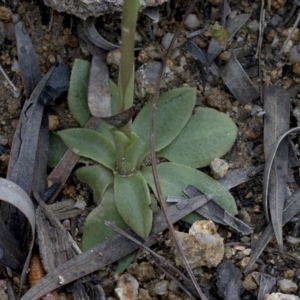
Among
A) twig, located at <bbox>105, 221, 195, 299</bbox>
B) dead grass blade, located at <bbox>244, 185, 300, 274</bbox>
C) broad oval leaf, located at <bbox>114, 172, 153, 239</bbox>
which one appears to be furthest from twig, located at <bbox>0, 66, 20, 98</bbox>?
dead grass blade, located at <bbox>244, 185, 300, 274</bbox>

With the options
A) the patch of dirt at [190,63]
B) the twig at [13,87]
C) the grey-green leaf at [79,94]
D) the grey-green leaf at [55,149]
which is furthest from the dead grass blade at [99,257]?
the twig at [13,87]

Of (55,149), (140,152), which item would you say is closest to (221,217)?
(140,152)

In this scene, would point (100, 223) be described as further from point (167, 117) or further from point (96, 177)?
point (167, 117)

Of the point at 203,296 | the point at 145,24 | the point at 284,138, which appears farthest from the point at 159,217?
the point at 145,24

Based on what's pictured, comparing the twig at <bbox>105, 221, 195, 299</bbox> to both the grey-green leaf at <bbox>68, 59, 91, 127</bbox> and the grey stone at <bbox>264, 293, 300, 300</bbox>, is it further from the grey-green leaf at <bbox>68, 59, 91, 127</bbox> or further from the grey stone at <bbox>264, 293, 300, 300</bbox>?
the grey-green leaf at <bbox>68, 59, 91, 127</bbox>

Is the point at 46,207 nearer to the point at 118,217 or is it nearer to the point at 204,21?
the point at 118,217

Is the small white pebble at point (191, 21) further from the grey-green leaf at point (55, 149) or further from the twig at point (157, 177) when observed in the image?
the grey-green leaf at point (55, 149)
